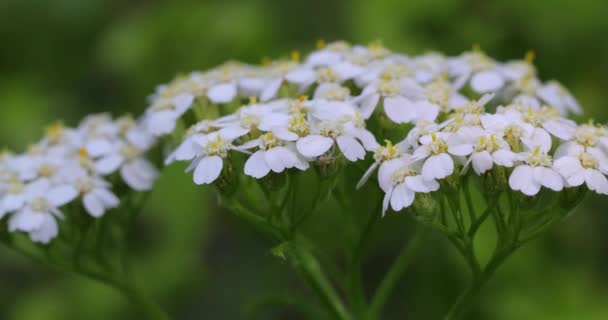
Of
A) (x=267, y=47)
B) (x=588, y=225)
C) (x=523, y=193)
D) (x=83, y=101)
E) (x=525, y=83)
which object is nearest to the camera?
(x=523, y=193)

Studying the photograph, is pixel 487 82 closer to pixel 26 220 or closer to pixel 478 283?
pixel 478 283

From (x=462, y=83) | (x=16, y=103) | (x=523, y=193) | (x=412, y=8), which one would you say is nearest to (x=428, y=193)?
(x=523, y=193)

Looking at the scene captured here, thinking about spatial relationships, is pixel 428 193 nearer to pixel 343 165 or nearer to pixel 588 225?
pixel 343 165

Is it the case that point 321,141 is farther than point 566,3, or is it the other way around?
point 566,3

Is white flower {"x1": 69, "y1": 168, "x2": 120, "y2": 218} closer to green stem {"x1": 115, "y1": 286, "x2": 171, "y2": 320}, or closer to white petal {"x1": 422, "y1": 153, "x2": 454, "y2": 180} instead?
green stem {"x1": 115, "y1": 286, "x2": 171, "y2": 320}

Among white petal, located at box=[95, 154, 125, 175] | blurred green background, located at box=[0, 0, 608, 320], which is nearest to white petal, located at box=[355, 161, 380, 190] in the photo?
white petal, located at box=[95, 154, 125, 175]

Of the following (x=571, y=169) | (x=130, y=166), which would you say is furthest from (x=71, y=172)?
(x=571, y=169)

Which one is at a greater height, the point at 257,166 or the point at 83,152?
the point at 83,152
